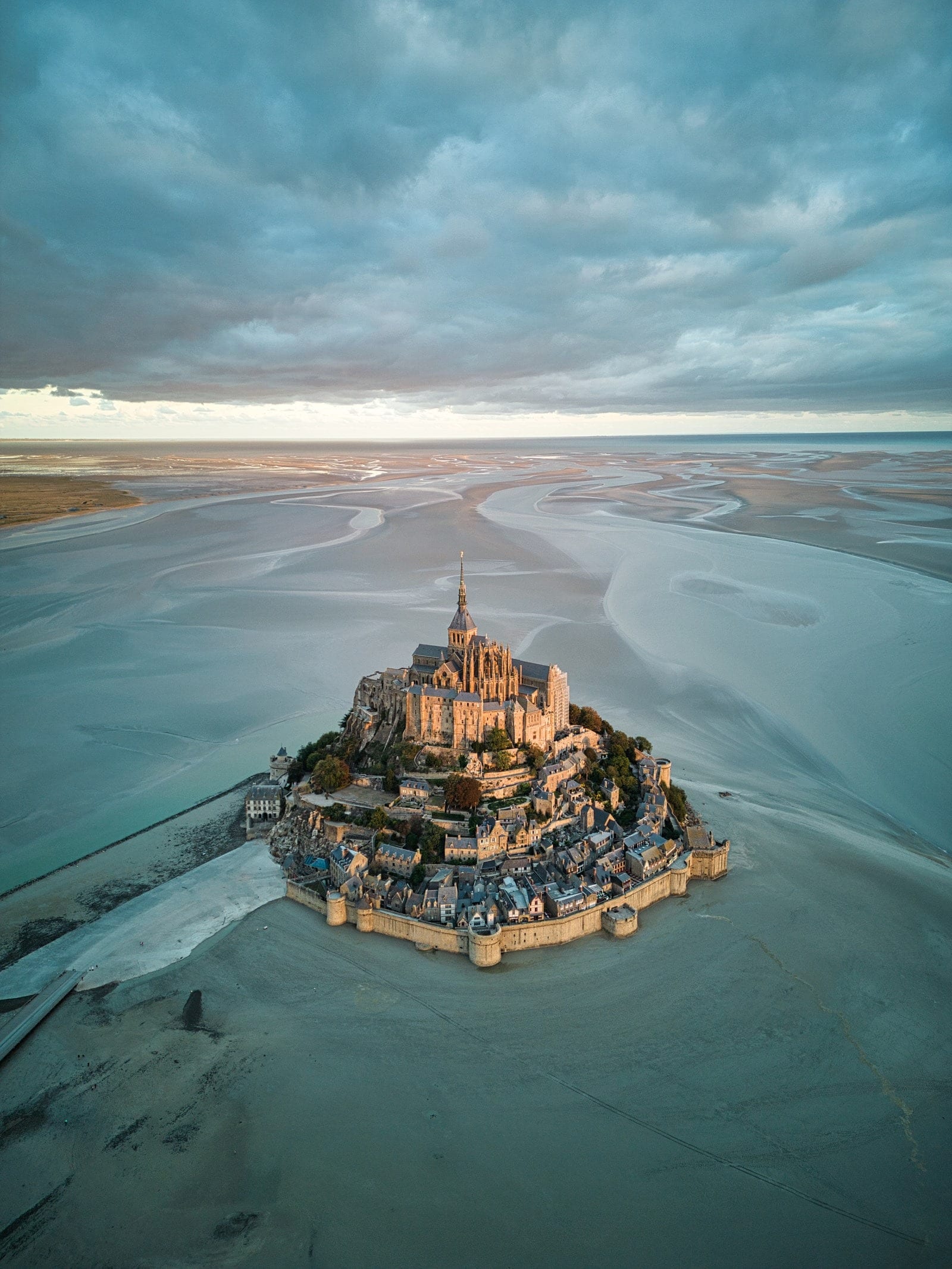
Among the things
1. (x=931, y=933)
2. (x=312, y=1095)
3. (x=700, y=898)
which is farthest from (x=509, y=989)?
(x=931, y=933)

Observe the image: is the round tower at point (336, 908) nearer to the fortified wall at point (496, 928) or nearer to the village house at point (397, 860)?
the fortified wall at point (496, 928)

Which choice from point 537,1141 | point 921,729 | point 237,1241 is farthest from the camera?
point 921,729

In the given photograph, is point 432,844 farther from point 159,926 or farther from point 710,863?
point 710,863

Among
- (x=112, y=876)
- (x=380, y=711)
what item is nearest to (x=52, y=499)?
(x=380, y=711)

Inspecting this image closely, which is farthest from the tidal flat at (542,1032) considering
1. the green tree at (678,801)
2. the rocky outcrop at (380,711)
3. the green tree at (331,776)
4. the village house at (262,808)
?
the rocky outcrop at (380,711)

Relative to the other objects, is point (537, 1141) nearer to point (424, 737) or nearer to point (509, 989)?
point (509, 989)

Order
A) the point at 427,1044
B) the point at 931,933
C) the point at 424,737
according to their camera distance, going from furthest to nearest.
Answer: the point at 424,737
the point at 931,933
the point at 427,1044
